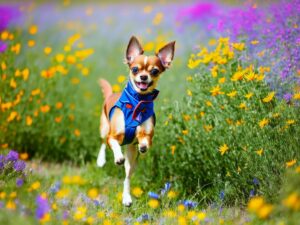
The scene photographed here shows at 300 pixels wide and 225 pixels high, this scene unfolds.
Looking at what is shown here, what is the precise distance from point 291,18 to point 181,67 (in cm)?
356

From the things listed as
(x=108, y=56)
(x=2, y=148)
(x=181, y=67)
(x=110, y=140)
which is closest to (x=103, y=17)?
(x=108, y=56)

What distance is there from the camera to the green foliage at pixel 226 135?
411cm

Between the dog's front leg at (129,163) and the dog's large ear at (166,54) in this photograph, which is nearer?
the dog's large ear at (166,54)

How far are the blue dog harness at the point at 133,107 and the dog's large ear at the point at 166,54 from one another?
30cm

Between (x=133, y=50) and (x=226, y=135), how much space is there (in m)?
1.10

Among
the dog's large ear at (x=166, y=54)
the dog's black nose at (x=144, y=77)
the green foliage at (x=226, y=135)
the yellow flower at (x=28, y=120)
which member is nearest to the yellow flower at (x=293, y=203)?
the green foliage at (x=226, y=135)

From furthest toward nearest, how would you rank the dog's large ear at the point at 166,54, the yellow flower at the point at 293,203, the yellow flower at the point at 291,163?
the dog's large ear at the point at 166,54 → the yellow flower at the point at 291,163 → the yellow flower at the point at 293,203

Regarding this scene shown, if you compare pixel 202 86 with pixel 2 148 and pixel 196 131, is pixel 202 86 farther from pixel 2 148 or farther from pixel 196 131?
pixel 2 148

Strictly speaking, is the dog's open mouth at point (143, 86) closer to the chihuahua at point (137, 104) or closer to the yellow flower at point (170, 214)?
the chihuahua at point (137, 104)

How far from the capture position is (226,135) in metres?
4.64


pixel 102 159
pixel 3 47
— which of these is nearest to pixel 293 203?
pixel 102 159

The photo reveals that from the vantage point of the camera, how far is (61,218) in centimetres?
343

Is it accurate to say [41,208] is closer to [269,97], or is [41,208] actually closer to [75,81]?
[269,97]

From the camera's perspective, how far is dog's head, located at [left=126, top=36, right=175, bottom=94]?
4.32m
